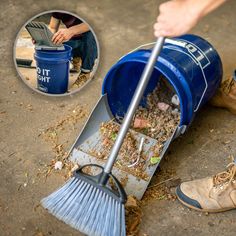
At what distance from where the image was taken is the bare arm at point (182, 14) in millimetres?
1139

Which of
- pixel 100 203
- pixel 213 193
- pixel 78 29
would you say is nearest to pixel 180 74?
pixel 213 193

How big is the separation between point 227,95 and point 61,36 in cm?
→ 78

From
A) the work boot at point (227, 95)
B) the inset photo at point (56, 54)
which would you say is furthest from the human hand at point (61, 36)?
the work boot at point (227, 95)

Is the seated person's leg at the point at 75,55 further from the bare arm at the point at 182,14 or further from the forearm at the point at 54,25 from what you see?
the bare arm at the point at 182,14

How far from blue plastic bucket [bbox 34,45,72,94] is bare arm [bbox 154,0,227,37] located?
0.85m

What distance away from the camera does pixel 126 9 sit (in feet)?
9.00

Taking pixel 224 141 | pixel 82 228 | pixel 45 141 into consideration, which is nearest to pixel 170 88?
pixel 224 141

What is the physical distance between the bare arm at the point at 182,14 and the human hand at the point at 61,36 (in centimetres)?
85

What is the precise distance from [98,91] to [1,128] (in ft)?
1.66

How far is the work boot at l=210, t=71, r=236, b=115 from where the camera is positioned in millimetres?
2000

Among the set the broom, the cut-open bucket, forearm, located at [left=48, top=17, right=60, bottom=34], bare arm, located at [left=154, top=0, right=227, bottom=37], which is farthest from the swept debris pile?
bare arm, located at [left=154, top=0, right=227, bottom=37]

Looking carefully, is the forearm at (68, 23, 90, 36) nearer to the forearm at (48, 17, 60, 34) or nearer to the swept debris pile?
the forearm at (48, 17, 60, 34)

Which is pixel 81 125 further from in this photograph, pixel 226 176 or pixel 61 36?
pixel 226 176

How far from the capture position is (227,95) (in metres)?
2.01
